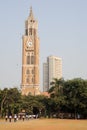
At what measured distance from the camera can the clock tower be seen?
158 m

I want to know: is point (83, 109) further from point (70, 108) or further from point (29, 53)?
point (29, 53)

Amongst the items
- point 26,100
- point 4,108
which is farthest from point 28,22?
point 4,108

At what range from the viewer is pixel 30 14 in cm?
17450

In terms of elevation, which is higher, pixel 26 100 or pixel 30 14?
pixel 30 14

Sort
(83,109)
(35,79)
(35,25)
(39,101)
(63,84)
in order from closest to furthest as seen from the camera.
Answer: (83,109), (63,84), (39,101), (35,79), (35,25)

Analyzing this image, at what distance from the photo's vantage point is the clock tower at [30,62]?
157500 mm

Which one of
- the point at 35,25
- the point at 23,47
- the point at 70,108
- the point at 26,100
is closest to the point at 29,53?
the point at 23,47

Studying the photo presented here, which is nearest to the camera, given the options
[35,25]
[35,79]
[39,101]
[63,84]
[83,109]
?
[83,109]

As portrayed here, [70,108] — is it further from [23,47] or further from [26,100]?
[23,47]

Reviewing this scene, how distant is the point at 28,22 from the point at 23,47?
14.1 metres

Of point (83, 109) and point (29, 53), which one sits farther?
point (29, 53)

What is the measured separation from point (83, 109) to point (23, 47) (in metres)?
77.3

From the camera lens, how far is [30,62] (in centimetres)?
16200

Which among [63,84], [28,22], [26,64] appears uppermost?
[28,22]
